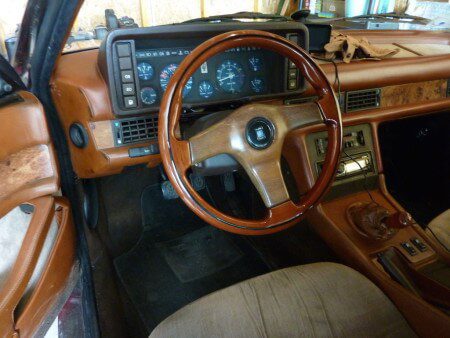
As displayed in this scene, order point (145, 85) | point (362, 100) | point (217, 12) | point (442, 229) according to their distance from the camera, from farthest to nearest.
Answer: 1. point (217, 12)
2. point (362, 100)
3. point (442, 229)
4. point (145, 85)

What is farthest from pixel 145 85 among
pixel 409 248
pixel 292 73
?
pixel 409 248

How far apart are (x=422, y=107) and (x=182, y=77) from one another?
124 cm

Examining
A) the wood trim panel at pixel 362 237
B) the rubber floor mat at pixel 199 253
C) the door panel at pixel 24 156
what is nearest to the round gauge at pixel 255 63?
the wood trim panel at pixel 362 237

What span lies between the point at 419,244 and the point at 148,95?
1.06m

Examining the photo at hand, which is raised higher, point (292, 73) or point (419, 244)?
point (292, 73)

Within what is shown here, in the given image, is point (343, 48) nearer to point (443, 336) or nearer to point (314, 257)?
point (314, 257)

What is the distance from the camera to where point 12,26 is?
9.64ft

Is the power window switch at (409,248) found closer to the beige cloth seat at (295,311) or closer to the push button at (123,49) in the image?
the beige cloth seat at (295,311)

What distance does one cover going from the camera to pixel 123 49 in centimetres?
103

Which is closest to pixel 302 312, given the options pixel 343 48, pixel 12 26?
pixel 343 48

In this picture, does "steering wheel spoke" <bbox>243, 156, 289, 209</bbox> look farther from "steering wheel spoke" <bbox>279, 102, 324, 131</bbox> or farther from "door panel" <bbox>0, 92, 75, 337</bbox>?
"door panel" <bbox>0, 92, 75, 337</bbox>

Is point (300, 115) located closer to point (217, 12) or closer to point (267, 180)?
point (267, 180)

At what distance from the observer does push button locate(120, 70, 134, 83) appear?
1.05m

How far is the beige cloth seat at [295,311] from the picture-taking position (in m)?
0.89
